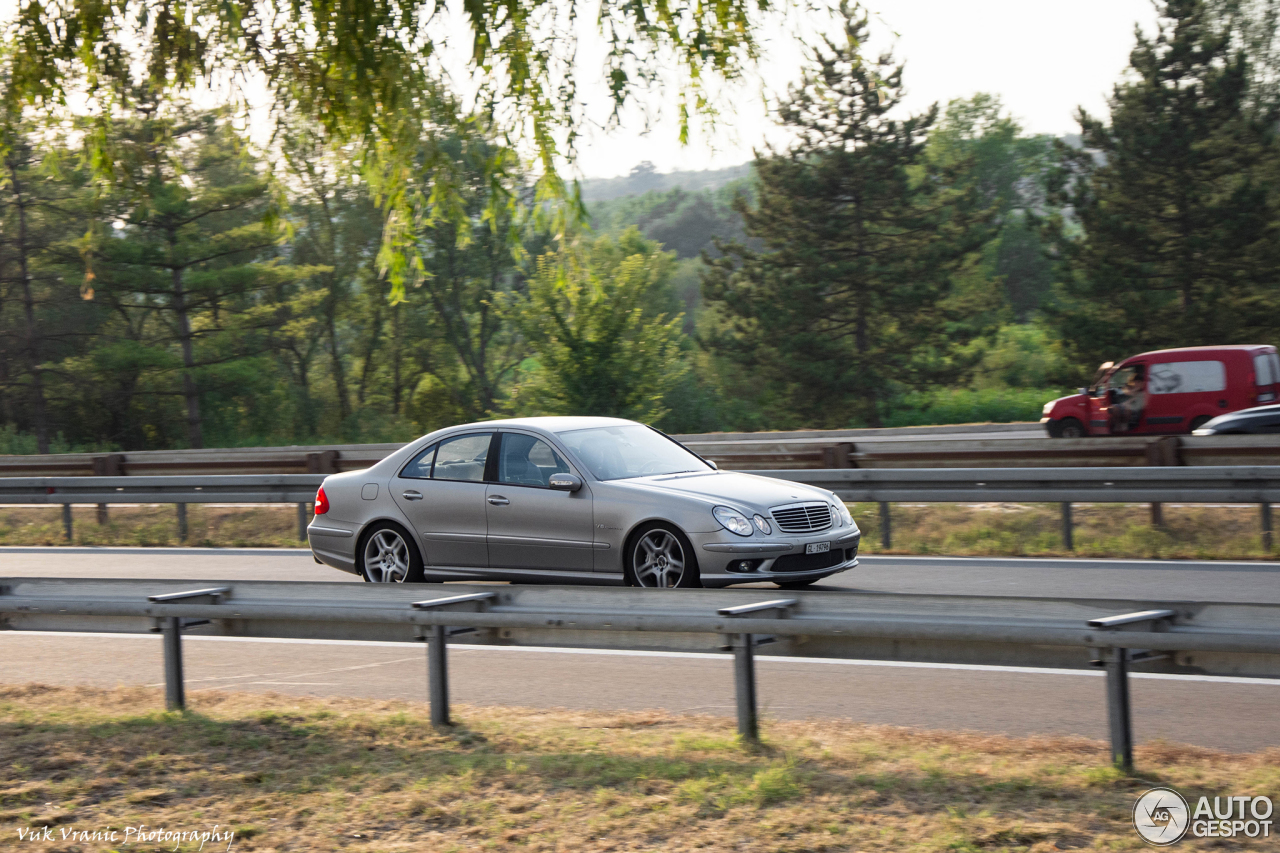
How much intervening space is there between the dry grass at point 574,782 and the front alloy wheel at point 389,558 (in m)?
4.00

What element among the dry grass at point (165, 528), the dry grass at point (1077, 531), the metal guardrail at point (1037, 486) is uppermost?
the metal guardrail at point (1037, 486)

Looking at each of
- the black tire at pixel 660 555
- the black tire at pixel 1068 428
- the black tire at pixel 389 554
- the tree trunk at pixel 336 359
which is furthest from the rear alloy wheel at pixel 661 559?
the tree trunk at pixel 336 359

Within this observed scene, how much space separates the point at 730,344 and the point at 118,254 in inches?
811

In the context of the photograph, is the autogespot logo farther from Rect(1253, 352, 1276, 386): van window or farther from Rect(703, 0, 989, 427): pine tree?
Rect(703, 0, 989, 427): pine tree

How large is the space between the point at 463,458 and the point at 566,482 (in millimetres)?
1169

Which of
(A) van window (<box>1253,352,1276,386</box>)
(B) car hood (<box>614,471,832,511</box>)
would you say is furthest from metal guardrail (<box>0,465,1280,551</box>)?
(A) van window (<box>1253,352,1276,386</box>)

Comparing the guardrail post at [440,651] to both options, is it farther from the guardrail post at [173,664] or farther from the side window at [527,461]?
the side window at [527,461]

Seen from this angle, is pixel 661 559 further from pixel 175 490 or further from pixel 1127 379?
pixel 1127 379

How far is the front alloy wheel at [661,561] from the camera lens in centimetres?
923

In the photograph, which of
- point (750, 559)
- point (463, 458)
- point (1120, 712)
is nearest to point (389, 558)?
point (463, 458)

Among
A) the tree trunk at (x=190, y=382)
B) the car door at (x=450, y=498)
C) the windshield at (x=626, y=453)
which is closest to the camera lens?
the windshield at (x=626, y=453)

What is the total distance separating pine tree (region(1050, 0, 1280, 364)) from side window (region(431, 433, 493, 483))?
3357 centimetres

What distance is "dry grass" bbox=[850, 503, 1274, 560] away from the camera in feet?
41.5

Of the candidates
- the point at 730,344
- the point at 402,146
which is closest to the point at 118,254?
the point at 730,344
